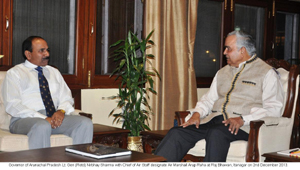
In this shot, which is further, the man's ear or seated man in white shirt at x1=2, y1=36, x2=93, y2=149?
the man's ear

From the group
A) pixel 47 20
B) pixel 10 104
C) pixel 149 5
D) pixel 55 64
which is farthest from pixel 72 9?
pixel 10 104

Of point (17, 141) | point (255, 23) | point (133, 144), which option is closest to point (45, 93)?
point (17, 141)

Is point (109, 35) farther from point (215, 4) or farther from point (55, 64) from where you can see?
point (215, 4)

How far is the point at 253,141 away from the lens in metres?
2.85

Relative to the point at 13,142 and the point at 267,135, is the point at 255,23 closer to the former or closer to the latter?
the point at 267,135

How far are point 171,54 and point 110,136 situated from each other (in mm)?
1548

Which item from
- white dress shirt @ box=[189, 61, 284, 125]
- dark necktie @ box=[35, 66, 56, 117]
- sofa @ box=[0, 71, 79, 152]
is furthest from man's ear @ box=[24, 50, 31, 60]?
white dress shirt @ box=[189, 61, 284, 125]

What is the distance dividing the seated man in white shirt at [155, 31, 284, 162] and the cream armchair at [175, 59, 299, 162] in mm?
73

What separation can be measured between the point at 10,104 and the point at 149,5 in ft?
6.62

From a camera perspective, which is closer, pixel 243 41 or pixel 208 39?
pixel 243 41

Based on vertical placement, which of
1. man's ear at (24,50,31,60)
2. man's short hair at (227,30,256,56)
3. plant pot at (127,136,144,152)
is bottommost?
plant pot at (127,136,144,152)

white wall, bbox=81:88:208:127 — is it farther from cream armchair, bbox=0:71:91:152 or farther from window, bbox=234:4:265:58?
window, bbox=234:4:265:58

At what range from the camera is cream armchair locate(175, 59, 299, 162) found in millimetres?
2865

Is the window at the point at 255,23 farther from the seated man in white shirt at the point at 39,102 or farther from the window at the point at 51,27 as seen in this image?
the seated man in white shirt at the point at 39,102
